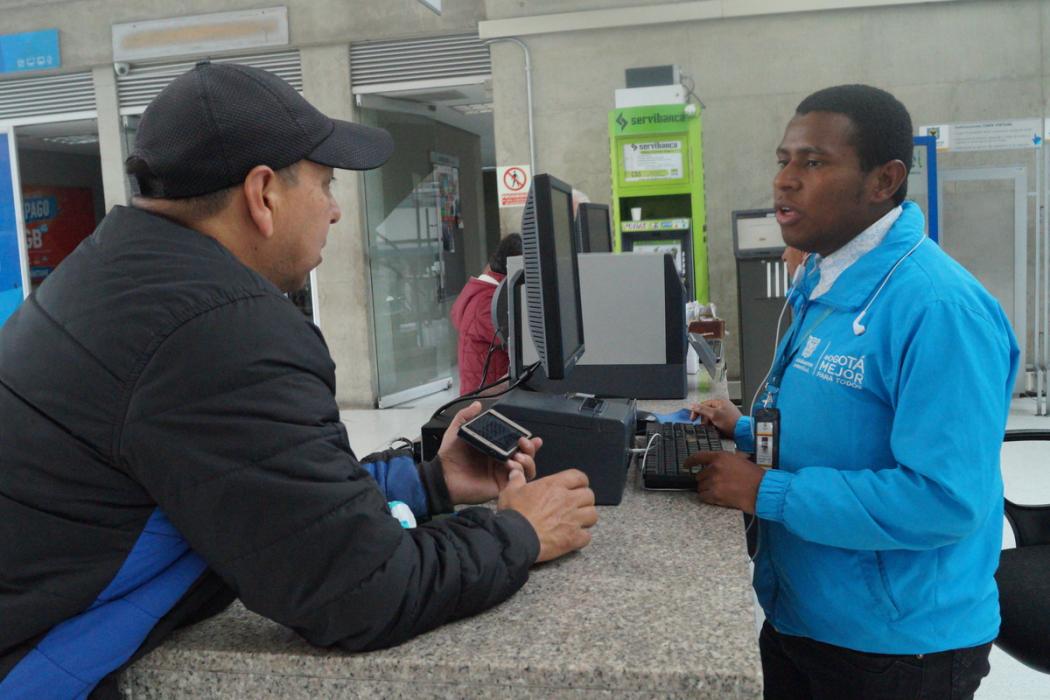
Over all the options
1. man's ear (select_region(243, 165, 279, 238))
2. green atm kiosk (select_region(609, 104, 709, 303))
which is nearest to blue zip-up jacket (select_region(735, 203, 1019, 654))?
man's ear (select_region(243, 165, 279, 238))

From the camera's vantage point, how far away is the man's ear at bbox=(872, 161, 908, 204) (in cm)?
131

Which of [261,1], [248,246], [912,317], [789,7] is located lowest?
[912,317]

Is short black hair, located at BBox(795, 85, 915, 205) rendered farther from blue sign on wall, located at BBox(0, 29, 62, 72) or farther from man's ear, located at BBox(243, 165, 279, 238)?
blue sign on wall, located at BBox(0, 29, 62, 72)

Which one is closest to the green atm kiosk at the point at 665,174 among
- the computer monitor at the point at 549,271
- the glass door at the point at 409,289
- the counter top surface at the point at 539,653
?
the glass door at the point at 409,289

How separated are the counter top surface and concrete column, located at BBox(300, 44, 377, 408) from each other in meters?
6.48

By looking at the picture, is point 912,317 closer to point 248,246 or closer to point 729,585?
point 729,585

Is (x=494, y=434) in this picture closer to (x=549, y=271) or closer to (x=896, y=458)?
(x=549, y=271)

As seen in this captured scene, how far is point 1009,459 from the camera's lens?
15.7 feet

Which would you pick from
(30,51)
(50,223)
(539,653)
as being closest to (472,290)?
(539,653)

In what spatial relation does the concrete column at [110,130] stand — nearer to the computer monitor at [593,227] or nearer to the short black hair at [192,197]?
the computer monitor at [593,227]

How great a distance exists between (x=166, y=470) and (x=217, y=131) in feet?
1.24

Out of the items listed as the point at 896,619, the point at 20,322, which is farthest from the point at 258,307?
the point at 896,619

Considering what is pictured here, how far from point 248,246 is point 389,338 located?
683 centimetres

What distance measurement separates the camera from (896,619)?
4.11ft
